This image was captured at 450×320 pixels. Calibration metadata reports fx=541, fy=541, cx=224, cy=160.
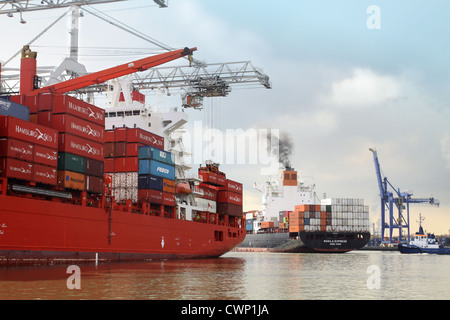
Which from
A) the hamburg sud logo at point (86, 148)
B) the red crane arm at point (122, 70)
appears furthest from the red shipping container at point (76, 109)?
the red crane arm at point (122, 70)

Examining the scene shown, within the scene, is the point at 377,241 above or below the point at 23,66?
below

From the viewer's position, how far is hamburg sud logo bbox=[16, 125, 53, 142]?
27609 mm

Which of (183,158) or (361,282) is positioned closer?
(361,282)

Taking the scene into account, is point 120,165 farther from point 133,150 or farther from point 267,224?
point 267,224

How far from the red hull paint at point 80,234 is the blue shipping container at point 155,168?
124 inches

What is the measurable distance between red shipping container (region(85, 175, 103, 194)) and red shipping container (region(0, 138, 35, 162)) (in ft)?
16.1

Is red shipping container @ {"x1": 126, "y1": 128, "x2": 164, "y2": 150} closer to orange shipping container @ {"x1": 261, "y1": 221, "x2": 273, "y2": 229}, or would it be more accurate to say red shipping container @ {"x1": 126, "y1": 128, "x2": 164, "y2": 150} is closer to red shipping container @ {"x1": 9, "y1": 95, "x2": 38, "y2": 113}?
red shipping container @ {"x1": 9, "y1": 95, "x2": 38, "y2": 113}

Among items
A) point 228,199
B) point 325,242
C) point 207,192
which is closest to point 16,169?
point 207,192

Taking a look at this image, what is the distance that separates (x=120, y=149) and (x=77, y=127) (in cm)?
721

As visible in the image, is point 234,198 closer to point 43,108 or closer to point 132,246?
point 132,246

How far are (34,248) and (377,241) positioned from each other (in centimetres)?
11551

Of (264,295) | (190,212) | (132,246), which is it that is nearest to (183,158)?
(190,212)

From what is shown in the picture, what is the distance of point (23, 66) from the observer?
3538 centimetres
